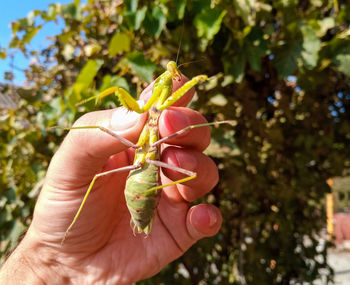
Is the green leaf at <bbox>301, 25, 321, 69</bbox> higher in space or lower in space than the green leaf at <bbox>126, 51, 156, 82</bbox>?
lower

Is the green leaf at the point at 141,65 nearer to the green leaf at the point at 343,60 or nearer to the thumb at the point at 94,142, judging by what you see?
the thumb at the point at 94,142

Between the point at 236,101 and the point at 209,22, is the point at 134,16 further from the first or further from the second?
the point at 236,101

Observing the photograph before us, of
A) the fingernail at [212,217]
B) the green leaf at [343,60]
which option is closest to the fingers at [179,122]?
the fingernail at [212,217]

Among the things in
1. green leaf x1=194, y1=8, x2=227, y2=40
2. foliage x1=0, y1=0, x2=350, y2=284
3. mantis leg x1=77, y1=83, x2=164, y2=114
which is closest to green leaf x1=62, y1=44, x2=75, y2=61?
foliage x1=0, y1=0, x2=350, y2=284

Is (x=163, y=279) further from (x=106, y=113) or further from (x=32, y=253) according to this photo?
(x=106, y=113)

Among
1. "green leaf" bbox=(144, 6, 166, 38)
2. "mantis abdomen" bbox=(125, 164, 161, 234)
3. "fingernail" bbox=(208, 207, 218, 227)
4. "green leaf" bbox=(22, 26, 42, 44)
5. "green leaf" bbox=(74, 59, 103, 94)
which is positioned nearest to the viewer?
"mantis abdomen" bbox=(125, 164, 161, 234)

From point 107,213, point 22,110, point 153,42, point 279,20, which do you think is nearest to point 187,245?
point 107,213

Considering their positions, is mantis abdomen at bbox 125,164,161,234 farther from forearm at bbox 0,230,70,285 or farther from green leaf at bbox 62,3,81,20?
green leaf at bbox 62,3,81,20
